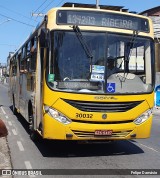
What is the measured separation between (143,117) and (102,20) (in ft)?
7.49

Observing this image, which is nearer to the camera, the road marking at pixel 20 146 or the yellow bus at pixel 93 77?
the yellow bus at pixel 93 77

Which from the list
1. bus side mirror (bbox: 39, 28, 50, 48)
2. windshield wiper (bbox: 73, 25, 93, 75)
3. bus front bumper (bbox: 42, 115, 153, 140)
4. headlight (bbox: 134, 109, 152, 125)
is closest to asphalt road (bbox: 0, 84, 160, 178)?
bus front bumper (bbox: 42, 115, 153, 140)

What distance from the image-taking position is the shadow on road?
28.8 feet

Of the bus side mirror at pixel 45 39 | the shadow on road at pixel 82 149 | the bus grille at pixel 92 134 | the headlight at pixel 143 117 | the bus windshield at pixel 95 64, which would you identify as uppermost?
the bus side mirror at pixel 45 39

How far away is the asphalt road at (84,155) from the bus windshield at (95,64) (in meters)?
1.45

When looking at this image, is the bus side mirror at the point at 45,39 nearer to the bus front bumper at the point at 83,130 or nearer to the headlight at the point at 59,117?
the headlight at the point at 59,117

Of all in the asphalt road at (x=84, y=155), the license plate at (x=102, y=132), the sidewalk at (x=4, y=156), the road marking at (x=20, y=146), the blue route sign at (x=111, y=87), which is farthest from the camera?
the road marking at (x=20, y=146)

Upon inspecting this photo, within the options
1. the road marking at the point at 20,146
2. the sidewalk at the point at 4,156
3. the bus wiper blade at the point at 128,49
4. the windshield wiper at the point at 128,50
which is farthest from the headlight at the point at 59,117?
the road marking at the point at 20,146

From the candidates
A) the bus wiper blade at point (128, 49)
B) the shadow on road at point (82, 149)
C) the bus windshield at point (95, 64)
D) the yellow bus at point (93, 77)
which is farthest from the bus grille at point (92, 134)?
the bus wiper blade at point (128, 49)

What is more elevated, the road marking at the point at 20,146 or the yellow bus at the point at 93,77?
the yellow bus at the point at 93,77

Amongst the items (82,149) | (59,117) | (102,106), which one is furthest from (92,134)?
(82,149)

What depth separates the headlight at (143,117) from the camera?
8.39m

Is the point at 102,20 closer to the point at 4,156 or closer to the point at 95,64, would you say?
the point at 95,64

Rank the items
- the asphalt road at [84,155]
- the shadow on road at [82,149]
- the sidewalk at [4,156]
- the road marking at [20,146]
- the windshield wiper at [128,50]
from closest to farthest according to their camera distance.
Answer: the sidewalk at [4,156] → the asphalt road at [84,155] → the windshield wiper at [128,50] → the shadow on road at [82,149] → the road marking at [20,146]
